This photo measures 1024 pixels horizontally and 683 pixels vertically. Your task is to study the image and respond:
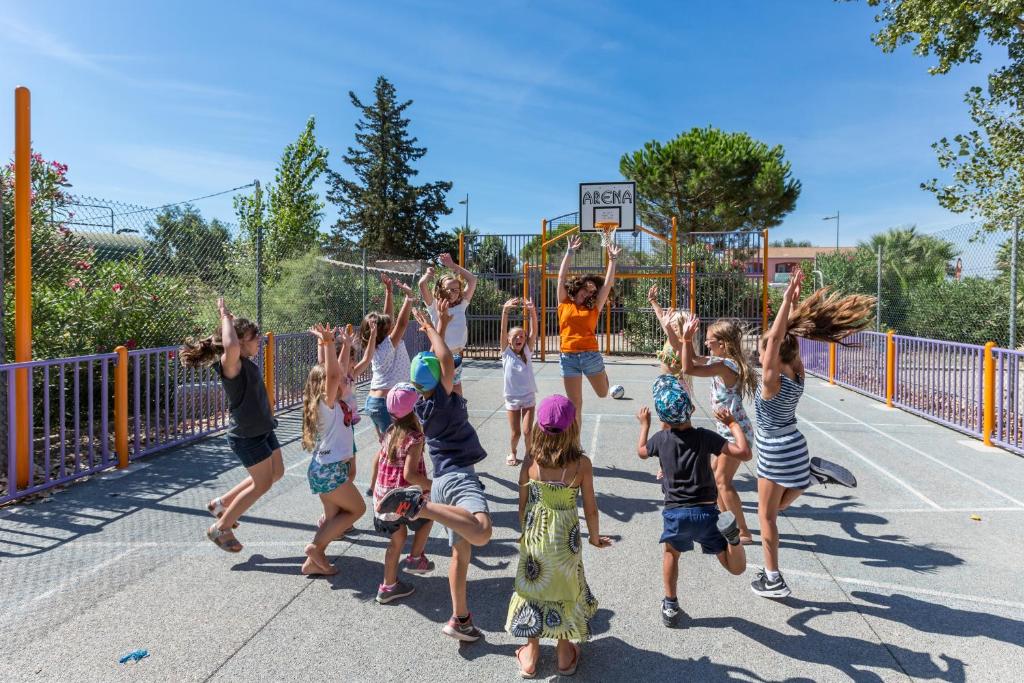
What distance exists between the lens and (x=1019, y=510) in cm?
504

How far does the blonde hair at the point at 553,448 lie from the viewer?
292 cm

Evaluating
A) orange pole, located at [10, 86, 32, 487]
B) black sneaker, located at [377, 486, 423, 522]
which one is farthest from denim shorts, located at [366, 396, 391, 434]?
orange pole, located at [10, 86, 32, 487]

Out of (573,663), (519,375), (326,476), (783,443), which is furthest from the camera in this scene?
(519,375)

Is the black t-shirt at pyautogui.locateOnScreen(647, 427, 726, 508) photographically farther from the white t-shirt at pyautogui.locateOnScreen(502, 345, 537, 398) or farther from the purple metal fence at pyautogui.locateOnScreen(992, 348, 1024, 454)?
the purple metal fence at pyautogui.locateOnScreen(992, 348, 1024, 454)

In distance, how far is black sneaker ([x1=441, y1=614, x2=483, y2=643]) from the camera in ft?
9.86

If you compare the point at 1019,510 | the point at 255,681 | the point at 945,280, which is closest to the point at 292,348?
the point at 255,681

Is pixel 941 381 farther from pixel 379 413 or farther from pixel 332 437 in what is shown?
pixel 332 437

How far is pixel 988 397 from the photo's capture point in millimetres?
7367

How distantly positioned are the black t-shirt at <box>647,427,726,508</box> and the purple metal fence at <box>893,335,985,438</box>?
20.7ft

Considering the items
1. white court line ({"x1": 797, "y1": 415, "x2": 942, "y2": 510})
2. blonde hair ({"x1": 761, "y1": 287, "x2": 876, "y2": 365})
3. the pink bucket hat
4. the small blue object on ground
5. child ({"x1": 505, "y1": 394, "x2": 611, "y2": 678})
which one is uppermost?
blonde hair ({"x1": 761, "y1": 287, "x2": 876, "y2": 365})

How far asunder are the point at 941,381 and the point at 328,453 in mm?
8517

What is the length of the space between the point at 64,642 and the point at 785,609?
11.8 ft

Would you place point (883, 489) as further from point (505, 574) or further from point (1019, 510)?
point (505, 574)

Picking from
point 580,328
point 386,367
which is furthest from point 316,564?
point 580,328
